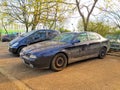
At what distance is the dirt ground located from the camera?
15.1 ft

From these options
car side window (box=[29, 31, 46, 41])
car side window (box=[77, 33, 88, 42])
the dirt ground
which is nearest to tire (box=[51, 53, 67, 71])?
the dirt ground

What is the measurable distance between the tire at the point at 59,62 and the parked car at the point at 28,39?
11.6 feet

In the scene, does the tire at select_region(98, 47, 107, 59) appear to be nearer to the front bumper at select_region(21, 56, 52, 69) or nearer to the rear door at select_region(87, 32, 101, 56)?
the rear door at select_region(87, 32, 101, 56)

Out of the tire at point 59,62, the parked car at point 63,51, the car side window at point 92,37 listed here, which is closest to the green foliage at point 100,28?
the car side window at point 92,37

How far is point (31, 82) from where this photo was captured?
16.1 feet

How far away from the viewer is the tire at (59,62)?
590 cm

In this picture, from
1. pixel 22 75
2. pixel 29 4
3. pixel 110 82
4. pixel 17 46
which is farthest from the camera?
pixel 29 4

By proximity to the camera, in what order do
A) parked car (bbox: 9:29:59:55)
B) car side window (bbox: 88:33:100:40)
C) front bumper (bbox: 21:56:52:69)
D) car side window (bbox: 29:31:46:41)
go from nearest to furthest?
front bumper (bbox: 21:56:52:69), car side window (bbox: 88:33:100:40), parked car (bbox: 9:29:59:55), car side window (bbox: 29:31:46:41)

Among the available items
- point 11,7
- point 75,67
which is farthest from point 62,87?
point 11,7

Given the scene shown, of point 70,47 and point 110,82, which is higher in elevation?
point 70,47

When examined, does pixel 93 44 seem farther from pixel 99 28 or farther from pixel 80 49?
pixel 99 28

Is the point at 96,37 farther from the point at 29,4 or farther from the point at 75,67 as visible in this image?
the point at 29,4

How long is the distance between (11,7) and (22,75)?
17392 millimetres

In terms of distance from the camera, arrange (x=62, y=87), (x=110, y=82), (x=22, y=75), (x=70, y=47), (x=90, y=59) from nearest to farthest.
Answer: (x=62, y=87) → (x=110, y=82) → (x=22, y=75) → (x=70, y=47) → (x=90, y=59)
